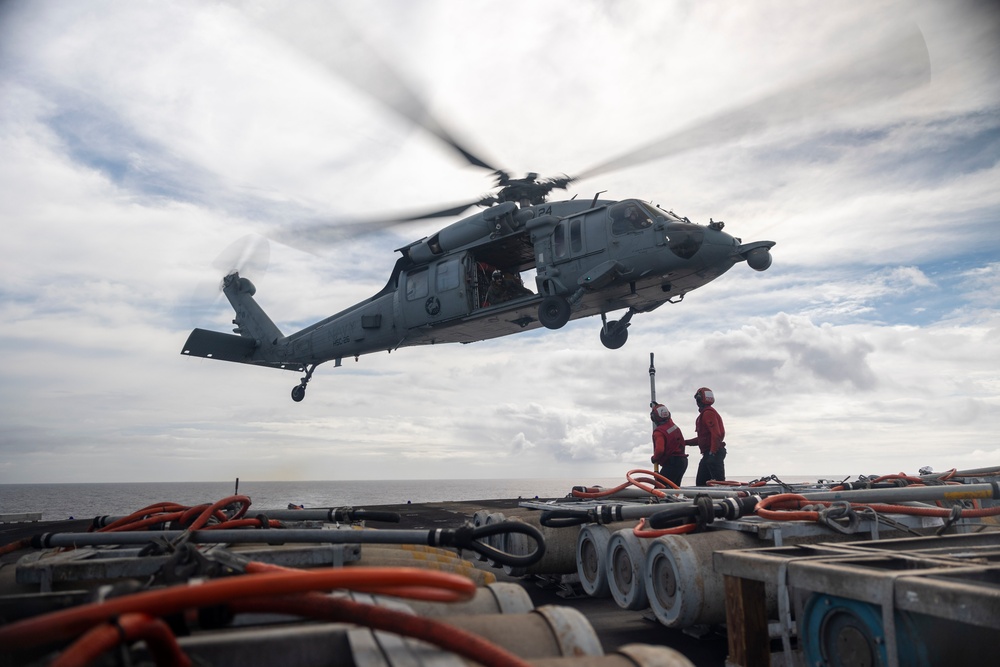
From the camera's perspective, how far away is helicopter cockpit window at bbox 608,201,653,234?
13.8m

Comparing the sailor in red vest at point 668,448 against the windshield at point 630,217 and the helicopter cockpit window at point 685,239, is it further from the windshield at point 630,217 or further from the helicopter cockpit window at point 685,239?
the windshield at point 630,217

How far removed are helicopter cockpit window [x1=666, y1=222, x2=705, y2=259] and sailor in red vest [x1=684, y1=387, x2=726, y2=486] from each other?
11.1 ft

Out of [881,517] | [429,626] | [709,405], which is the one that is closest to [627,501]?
[881,517]


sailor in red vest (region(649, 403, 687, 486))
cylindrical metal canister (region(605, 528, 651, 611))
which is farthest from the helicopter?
cylindrical metal canister (region(605, 528, 651, 611))

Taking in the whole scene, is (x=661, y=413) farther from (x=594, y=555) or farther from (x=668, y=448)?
(x=594, y=555)

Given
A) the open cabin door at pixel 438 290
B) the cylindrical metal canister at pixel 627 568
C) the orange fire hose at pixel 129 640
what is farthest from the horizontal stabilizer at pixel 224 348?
the orange fire hose at pixel 129 640

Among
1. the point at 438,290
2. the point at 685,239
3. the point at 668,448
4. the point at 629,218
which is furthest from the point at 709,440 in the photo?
the point at 438,290

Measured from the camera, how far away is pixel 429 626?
1785 millimetres

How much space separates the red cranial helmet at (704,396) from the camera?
10836 millimetres

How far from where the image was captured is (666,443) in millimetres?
10328

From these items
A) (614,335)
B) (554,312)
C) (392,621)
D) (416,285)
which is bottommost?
(392,621)

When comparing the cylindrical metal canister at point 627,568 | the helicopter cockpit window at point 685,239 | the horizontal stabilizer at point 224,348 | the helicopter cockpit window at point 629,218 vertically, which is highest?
the helicopter cockpit window at point 629,218

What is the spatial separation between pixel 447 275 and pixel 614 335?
418 centimetres

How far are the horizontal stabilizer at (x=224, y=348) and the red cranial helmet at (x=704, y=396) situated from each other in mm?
13678
